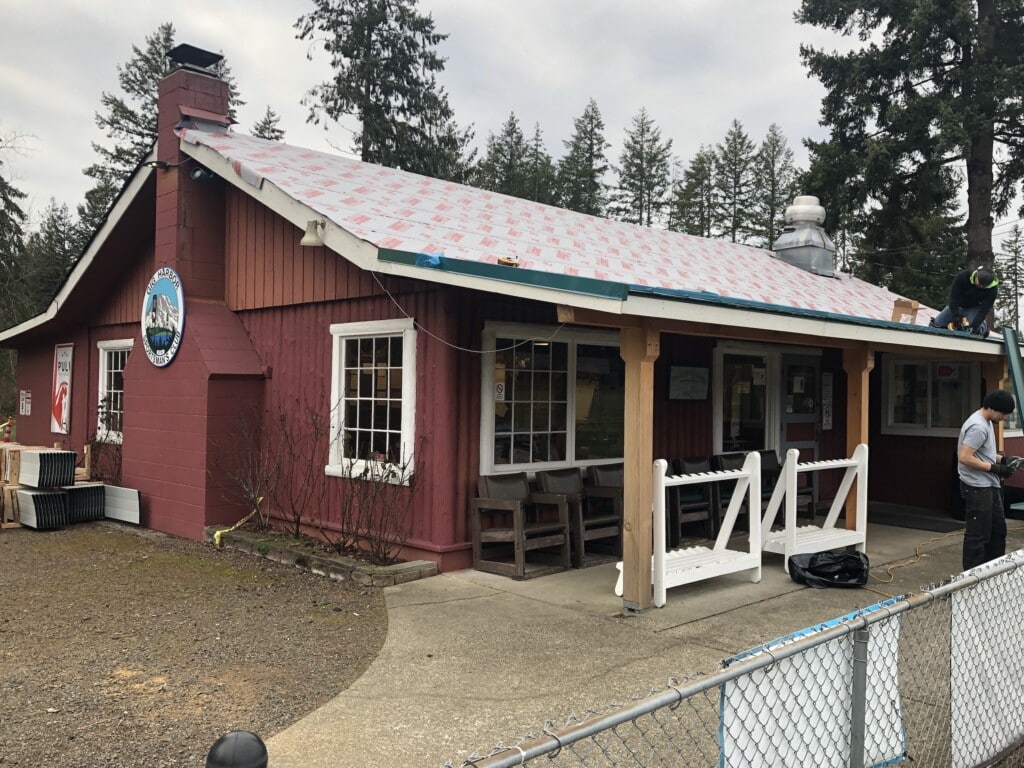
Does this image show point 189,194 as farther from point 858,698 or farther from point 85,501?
point 858,698

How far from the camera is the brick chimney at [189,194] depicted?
9562 mm

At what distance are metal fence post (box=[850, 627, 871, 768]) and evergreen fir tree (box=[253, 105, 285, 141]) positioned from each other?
41.9 metres

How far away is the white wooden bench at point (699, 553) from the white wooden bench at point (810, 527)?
459 millimetres

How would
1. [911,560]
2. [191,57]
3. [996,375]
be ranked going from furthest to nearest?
1. [191,57]
2. [996,375]
3. [911,560]

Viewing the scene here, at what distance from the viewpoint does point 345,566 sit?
22.7 feet

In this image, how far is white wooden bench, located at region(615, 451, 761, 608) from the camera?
5.87 metres

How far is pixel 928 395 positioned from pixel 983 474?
227 inches

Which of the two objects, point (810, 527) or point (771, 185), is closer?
point (810, 527)

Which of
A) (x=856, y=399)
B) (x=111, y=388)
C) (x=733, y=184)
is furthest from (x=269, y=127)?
(x=856, y=399)

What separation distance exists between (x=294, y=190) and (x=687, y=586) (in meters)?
5.07

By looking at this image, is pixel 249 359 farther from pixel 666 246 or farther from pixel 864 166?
pixel 864 166

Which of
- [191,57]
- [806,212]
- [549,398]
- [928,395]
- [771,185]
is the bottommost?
[549,398]

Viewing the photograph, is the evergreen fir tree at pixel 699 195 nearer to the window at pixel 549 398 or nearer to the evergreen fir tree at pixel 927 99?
the evergreen fir tree at pixel 927 99

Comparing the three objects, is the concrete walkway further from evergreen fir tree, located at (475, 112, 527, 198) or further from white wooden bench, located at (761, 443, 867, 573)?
evergreen fir tree, located at (475, 112, 527, 198)
